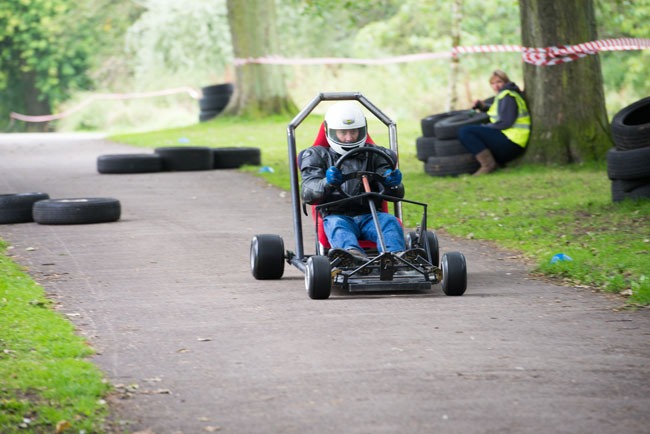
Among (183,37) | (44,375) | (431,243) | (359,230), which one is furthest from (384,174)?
(183,37)

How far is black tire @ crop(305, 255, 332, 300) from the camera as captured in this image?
8.32m

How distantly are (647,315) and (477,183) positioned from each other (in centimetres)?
823

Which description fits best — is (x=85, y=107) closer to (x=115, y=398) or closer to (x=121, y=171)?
(x=121, y=171)

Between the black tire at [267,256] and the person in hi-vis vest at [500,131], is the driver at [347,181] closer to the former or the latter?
the black tire at [267,256]

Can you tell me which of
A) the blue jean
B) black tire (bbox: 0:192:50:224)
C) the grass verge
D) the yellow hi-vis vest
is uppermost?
the yellow hi-vis vest

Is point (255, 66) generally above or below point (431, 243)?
above

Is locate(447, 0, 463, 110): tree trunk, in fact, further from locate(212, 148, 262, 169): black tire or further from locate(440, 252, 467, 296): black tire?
locate(440, 252, 467, 296): black tire

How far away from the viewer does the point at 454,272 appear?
8445 millimetres

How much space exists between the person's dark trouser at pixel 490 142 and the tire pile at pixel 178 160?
4.40 m

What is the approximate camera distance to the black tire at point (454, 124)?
55.1 ft

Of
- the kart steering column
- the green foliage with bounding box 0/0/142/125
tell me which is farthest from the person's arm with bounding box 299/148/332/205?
the green foliage with bounding box 0/0/142/125

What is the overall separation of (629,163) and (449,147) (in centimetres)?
495

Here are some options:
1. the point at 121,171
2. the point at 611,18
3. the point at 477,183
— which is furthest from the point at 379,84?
the point at 477,183

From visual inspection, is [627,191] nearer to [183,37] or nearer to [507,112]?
[507,112]
